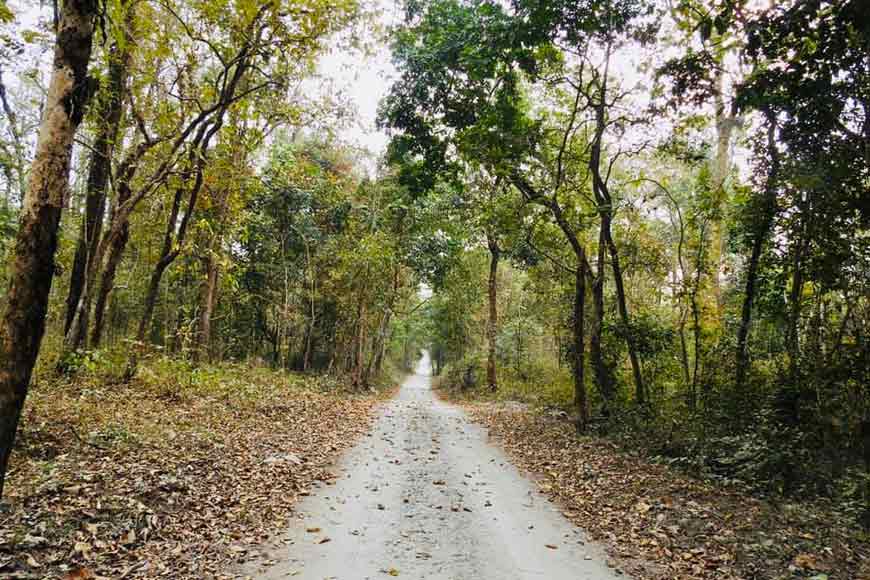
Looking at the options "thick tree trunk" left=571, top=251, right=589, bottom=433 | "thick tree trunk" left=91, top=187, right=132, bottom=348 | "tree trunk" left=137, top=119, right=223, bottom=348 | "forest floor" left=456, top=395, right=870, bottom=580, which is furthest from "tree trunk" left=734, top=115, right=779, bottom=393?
"thick tree trunk" left=91, top=187, right=132, bottom=348

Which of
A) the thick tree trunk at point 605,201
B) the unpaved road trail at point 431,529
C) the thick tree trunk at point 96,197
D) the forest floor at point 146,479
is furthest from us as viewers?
the thick tree trunk at point 605,201

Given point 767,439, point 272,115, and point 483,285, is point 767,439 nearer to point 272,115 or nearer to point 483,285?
point 272,115

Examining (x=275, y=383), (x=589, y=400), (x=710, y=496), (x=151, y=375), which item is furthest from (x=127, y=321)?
(x=710, y=496)

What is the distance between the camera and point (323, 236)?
24828 millimetres

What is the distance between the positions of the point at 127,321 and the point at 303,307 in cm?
883

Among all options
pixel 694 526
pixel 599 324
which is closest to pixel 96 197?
pixel 599 324

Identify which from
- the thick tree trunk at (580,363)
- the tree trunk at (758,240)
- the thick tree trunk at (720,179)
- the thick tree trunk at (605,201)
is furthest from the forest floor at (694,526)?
the thick tree trunk at (720,179)

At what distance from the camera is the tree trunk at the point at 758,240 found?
29.5ft

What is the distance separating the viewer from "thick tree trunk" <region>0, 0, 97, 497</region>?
167 inches

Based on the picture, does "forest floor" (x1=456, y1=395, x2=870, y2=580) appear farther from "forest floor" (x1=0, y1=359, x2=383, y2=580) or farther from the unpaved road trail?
"forest floor" (x1=0, y1=359, x2=383, y2=580)

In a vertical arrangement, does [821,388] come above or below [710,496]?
above

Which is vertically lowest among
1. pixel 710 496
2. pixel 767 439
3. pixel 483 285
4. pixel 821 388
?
pixel 710 496

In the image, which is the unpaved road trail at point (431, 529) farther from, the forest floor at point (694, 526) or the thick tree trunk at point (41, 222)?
the thick tree trunk at point (41, 222)

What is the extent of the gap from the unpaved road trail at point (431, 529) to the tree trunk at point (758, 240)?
15.3 ft
